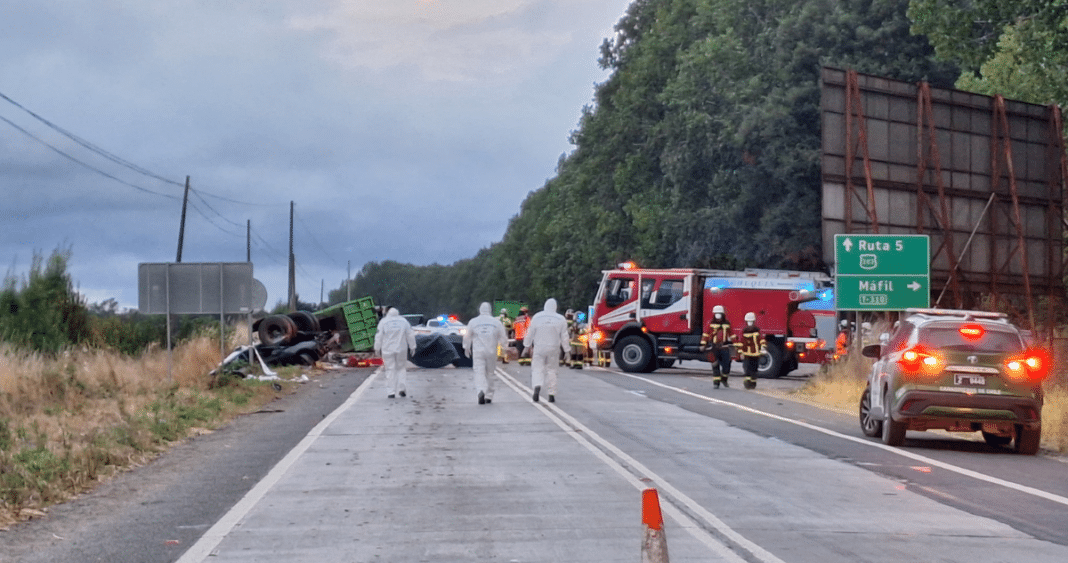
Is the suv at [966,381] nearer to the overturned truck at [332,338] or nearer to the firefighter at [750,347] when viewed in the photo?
the firefighter at [750,347]

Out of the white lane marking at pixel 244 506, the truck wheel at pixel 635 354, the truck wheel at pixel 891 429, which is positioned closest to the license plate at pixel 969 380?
the truck wheel at pixel 891 429

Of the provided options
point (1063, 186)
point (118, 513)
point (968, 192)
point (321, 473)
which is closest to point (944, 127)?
point (968, 192)

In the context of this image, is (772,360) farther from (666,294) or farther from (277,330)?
(277,330)

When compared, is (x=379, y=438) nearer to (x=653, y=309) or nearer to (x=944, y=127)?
(x=944, y=127)

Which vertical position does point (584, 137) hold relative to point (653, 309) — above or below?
above

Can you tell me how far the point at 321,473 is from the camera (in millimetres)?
13086

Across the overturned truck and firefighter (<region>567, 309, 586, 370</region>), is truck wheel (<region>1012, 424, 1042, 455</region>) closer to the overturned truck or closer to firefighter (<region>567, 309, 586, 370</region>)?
the overturned truck

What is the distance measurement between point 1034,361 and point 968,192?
16407mm

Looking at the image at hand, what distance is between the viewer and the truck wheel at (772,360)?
3775cm

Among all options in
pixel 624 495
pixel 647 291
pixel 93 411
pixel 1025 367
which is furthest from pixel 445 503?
pixel 647 291

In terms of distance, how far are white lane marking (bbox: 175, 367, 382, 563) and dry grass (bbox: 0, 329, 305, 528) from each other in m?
1.56

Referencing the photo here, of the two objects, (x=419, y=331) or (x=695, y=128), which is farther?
(x=695, y=128)

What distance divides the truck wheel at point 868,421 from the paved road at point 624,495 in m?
0.18

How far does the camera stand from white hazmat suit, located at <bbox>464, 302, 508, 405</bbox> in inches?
894
